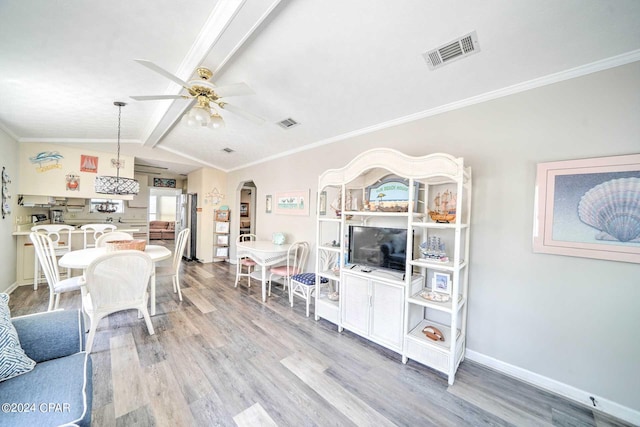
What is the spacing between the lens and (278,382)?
1.97m

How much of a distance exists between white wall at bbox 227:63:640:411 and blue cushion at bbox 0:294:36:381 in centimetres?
336

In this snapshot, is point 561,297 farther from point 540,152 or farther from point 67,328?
point 67,328

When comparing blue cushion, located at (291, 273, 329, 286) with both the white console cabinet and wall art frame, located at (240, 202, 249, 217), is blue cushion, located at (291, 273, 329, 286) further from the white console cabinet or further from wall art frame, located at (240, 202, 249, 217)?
wall art frame, located at (240, 202, 249, 217)

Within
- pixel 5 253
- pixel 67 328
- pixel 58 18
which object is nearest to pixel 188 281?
pixel 5 253

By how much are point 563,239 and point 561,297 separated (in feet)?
1.58

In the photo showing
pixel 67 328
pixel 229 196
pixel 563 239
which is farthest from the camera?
pixel 229 196

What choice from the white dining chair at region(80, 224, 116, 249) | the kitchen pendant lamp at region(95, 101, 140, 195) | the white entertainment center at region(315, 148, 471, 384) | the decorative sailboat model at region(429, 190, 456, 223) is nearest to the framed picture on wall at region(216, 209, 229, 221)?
the white dining chair at region(80, 224, 116, 249)

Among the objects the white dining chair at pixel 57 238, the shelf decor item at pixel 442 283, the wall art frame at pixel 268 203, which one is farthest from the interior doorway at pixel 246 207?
the shelf decor item at pixel 442 283

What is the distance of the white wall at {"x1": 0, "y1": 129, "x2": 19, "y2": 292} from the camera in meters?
3.53

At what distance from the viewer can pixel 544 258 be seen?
1.97 m

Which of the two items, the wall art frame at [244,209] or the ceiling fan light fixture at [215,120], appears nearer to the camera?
the ceiling fan light fixture at [215,120]

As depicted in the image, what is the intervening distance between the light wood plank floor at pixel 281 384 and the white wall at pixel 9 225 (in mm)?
2308

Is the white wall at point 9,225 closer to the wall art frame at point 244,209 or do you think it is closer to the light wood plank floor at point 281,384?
the light wood plank floor at point 281,384

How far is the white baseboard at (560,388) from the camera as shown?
1.67 meters
